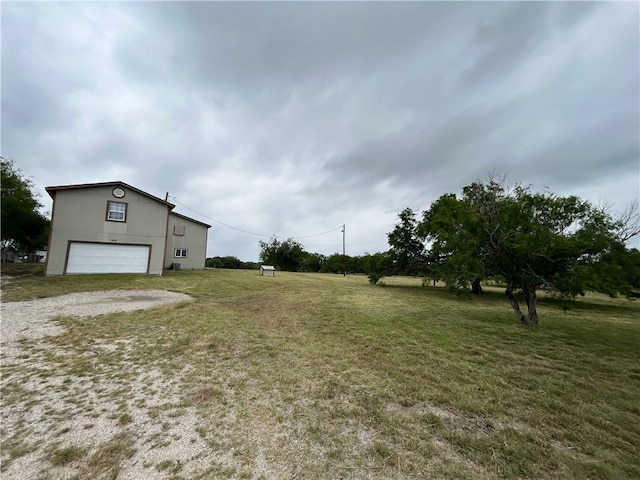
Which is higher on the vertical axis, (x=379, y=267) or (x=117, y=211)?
(x=117, y=211)

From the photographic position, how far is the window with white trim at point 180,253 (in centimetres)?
2136

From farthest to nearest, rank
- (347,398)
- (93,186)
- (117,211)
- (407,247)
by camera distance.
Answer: (407,247), (117,211), (93,186), (347,398)

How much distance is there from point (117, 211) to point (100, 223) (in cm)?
108

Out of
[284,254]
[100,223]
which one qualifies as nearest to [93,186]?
[100,223]

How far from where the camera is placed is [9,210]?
1571 cm

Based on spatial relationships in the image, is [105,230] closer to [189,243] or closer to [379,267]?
[189,243]

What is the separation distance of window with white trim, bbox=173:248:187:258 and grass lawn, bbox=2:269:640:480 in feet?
52.8

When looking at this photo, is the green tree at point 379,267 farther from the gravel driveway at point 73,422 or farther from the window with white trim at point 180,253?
the gravel driveway at point 73,422

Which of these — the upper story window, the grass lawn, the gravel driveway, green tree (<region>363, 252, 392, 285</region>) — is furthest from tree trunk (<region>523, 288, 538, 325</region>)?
the upper story window

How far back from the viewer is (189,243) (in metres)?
22.1

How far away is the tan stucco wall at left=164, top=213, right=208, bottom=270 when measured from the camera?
2105 cm

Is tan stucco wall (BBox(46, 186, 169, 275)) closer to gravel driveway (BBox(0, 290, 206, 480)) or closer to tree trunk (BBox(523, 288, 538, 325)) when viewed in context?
gravel driveway (BBox(0, 290, 206, 480))

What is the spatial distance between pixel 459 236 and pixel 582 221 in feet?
11.1

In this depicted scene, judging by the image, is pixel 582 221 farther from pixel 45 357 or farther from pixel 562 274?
pixel 45 357
